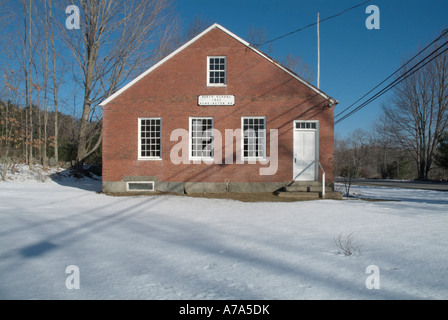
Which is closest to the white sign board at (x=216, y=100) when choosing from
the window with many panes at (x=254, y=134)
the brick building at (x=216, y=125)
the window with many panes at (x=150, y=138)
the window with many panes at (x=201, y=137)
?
the brick building at (x=216, y=125)

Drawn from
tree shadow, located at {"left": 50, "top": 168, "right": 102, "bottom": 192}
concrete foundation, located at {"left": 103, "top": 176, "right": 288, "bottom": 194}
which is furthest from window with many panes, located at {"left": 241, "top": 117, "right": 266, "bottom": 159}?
tree shadow, located at {"left": 50, "top": 168, "right": 102, "bottom": 192}

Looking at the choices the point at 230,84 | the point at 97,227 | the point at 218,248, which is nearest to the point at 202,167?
the point at 230,84

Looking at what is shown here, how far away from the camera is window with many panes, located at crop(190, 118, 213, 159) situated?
12414 millimetres

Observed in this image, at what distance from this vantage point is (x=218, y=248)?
4586 millimetres

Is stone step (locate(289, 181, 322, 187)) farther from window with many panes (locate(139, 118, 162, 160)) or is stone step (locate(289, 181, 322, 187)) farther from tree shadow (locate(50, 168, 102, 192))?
tree shadow (locate(50, 168, 102, 192))

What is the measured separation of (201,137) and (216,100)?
1.87 meters

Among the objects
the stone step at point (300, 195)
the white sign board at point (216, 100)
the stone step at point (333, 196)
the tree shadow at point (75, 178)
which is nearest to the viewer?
the stone step at point (333, 196)

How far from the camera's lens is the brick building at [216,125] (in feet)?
39.6

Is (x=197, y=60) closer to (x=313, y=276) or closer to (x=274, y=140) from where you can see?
(x=274, y=140)

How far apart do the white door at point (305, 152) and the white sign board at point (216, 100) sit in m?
3.17

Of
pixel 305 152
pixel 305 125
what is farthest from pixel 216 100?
pixel 305 152

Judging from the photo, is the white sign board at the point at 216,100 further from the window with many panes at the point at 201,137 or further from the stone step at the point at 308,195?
the stone step at the point at 308,195

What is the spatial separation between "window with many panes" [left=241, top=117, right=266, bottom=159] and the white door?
151cm

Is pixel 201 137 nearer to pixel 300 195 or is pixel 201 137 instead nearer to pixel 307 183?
pixel 300 195
